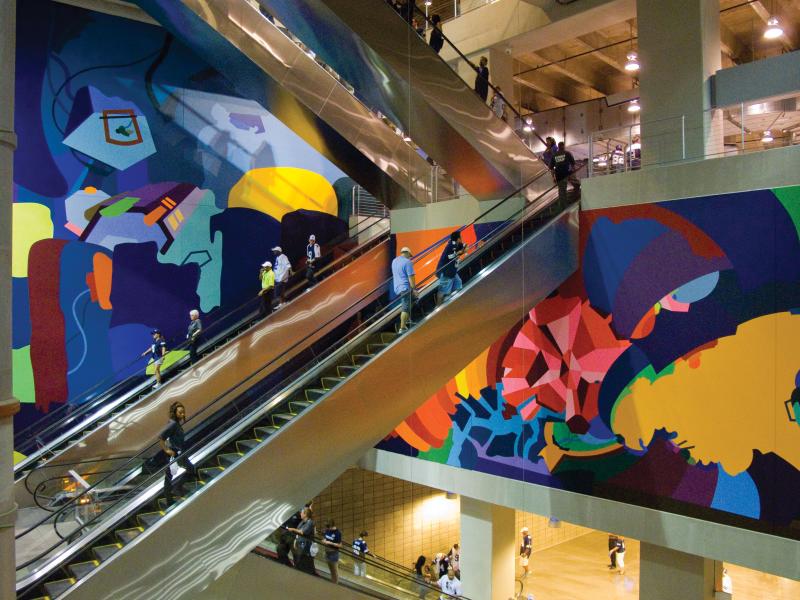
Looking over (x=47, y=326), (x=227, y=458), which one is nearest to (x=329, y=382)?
(x=227, y=458)

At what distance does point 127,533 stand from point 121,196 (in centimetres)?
869

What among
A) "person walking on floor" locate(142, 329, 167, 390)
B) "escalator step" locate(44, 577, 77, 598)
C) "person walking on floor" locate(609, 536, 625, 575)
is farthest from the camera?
"person walking on floor" locate(609, 536, 625, 575)

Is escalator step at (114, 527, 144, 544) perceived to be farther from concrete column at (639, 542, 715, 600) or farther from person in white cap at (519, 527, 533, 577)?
person in white cap at (519, 527, 533, 577)

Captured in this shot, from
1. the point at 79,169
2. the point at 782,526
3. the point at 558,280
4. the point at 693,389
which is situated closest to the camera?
the point at 782,526

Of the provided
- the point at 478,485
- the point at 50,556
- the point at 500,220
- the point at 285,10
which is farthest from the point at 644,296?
the point at 50,556

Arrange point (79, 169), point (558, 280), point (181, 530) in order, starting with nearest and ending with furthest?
1. point (181, 530)
2. point (558, 280)
3. point (79, 169)

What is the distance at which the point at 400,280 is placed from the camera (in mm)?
9906

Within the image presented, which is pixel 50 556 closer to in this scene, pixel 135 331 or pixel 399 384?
pixel 399 384

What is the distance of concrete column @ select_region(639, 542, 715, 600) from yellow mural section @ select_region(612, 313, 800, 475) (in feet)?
5.40

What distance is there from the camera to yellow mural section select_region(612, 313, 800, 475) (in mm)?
8805

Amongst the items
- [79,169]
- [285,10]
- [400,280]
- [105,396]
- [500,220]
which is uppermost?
[285,10]

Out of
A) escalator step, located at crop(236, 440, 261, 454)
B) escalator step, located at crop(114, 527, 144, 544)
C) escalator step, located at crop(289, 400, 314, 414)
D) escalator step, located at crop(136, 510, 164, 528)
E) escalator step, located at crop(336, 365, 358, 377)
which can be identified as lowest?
escalator step, located at crop(114, 527, 144, 544)

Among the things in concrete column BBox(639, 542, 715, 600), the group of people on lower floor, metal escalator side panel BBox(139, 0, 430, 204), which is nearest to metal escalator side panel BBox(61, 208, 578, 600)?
concrete column BBox(639, 542, 715, 600)

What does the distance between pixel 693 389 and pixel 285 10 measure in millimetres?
8334
